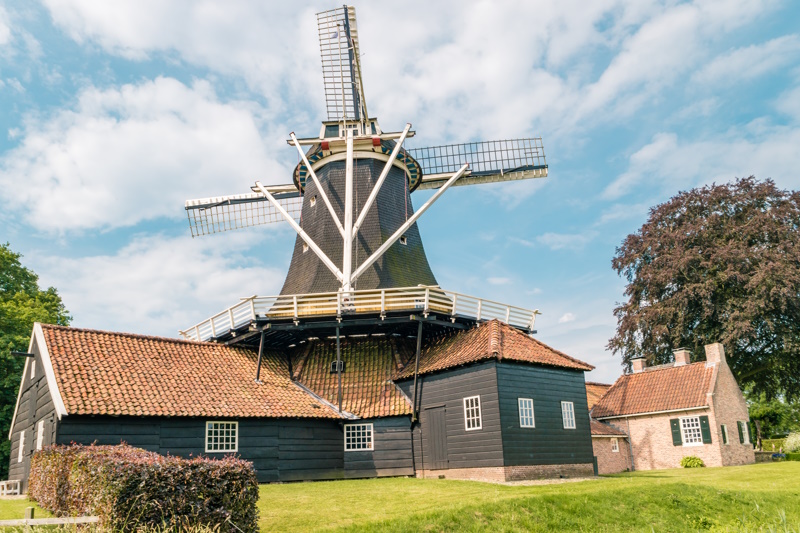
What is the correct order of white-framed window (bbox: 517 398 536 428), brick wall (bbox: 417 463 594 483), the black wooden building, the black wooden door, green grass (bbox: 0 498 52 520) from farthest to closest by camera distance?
the black wooden door < white-framed window (bbox: 517 398 536 428) < brick wall (bbox: 417 463 594 483) < the black wooden building < green grass (bbox: 0 498 52 520)

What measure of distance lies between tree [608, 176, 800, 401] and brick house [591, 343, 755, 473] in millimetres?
2482

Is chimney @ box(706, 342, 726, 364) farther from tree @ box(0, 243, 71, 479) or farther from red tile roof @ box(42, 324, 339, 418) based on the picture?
tree @ box(0, 243, 71, 479)

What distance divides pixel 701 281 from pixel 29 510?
31.4 metres

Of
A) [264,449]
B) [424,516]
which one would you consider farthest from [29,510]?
[264,449]

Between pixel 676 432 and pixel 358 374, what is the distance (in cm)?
1520

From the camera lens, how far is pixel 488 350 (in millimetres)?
20250

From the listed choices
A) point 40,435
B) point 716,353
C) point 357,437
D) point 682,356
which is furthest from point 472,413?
point 682,356

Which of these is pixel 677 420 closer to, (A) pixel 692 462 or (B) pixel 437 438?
(A) pixel 692 462

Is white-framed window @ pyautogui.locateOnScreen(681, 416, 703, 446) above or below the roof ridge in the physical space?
below

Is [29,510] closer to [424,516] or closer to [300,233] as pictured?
[424,516]

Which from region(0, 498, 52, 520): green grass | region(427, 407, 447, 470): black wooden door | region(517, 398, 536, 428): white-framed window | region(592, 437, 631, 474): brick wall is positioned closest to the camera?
region(0, 498, 52, 520): green grass

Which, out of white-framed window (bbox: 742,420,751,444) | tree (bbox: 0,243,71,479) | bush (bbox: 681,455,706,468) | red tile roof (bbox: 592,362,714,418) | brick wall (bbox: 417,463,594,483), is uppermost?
tree (bbox: 0,243,71,479)

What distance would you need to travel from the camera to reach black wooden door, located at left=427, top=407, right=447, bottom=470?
21366 millimetres

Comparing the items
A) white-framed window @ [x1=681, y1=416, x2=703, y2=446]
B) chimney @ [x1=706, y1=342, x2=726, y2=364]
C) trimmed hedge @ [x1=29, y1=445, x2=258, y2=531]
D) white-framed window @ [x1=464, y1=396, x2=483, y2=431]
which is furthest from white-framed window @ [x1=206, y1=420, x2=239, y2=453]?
chimney @ [x1=706, y1=342, x2=726, y2=364]
